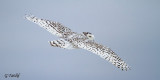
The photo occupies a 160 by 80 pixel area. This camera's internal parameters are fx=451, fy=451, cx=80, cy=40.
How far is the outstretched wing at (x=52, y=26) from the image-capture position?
122 inches

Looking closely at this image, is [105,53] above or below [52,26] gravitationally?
below

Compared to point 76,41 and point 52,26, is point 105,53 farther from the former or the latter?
point 52,26

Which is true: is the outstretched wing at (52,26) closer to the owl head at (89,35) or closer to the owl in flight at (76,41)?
the owl in flight at (76,41)

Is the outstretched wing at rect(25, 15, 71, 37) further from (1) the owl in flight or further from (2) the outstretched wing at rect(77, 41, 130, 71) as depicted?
(2) the outstretched wing at rect(77, 41, 130, 71)

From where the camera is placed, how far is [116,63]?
2844 millimetres

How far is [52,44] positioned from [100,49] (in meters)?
0.32

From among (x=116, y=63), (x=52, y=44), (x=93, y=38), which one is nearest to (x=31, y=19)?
(x=52, y=44)

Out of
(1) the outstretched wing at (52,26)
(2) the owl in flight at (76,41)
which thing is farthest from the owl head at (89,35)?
(1) the outstretched wing at (52,26)

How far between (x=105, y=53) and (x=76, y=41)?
0.27m

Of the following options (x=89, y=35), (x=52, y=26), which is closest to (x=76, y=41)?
(x=89, y=35)

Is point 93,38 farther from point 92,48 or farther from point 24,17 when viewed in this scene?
point 24,17

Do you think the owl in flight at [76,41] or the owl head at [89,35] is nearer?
the owl in flight at [76,41]

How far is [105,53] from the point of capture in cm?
290

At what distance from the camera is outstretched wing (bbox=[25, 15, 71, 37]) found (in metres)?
3.10
